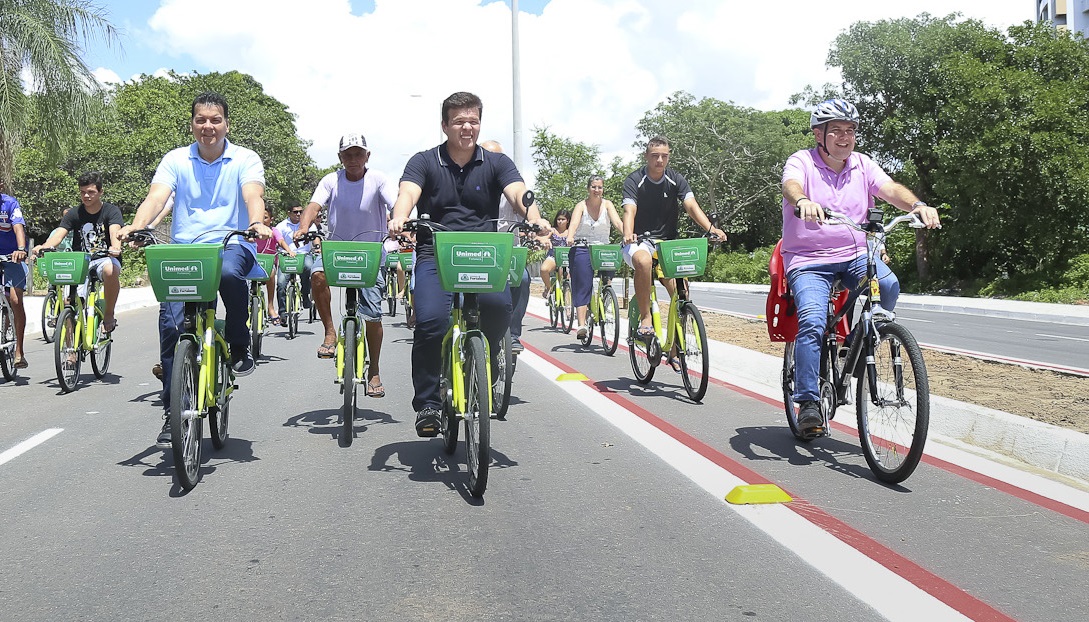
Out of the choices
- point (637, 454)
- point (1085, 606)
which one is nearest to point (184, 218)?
point (637, 454)

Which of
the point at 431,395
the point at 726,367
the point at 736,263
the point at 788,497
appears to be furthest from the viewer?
the point at 736,263

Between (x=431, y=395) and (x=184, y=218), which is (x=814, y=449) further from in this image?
(x=184, y=218)

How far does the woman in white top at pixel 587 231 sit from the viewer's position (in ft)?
37.4

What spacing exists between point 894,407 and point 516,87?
1831 centimetres

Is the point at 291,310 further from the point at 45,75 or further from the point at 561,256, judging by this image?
the point at 45,75

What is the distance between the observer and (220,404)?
5734 millimetres

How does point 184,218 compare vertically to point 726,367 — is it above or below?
above

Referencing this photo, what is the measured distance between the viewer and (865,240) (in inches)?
222

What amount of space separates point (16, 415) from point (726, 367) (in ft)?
19.9

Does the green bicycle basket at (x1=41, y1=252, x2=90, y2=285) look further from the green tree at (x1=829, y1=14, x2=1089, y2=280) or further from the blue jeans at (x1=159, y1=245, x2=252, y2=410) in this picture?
the green tree at (x1=829, y1=14, x2=1089, y2=280)

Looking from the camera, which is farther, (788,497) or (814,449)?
(814,449)

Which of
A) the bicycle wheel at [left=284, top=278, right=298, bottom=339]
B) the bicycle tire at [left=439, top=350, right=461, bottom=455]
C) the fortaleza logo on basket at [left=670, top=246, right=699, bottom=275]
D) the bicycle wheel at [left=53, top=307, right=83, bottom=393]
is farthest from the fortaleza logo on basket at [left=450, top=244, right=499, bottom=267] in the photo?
the bicycle wheel at [left=284, top=278, right=298, bottom=339]

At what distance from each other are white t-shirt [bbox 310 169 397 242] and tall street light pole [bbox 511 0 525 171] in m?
14.0

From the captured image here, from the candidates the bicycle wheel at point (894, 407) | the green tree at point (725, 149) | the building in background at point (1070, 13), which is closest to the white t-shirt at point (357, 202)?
the bicycle wheel at point (894, 407)
